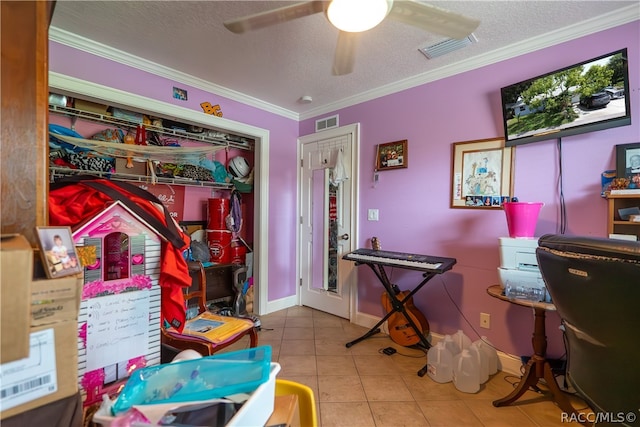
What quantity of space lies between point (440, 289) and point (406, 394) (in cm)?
98

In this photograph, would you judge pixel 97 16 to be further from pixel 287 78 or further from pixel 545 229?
pixel 545 229

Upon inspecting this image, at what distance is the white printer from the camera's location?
1721 millimetres

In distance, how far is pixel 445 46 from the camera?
212 centimetres

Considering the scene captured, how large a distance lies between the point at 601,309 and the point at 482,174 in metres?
1.59

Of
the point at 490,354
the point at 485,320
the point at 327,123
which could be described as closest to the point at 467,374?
the point at 490,354

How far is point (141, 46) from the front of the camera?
6.95 feet

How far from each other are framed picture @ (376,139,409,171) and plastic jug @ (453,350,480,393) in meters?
1.70

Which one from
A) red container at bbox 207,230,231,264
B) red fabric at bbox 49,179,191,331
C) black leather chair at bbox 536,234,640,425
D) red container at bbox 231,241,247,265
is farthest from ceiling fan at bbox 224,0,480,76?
red container at bbox 231,241,247,265

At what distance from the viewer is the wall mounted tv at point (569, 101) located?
5.45ft

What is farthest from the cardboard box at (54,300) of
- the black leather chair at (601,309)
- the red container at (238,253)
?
the red container at (238,253)

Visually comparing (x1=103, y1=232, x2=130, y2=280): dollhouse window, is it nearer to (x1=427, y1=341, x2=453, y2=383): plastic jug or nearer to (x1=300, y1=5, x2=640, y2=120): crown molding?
(x1=427, y1=341, x2=453, y2=383): plastic jug

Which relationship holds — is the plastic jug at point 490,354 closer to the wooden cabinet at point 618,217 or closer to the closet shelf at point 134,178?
the wooden cabinet at point 618,217

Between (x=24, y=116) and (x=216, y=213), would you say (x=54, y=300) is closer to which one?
(x=24, y=116)

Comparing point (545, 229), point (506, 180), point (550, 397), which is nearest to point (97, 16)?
point (506, 180)
